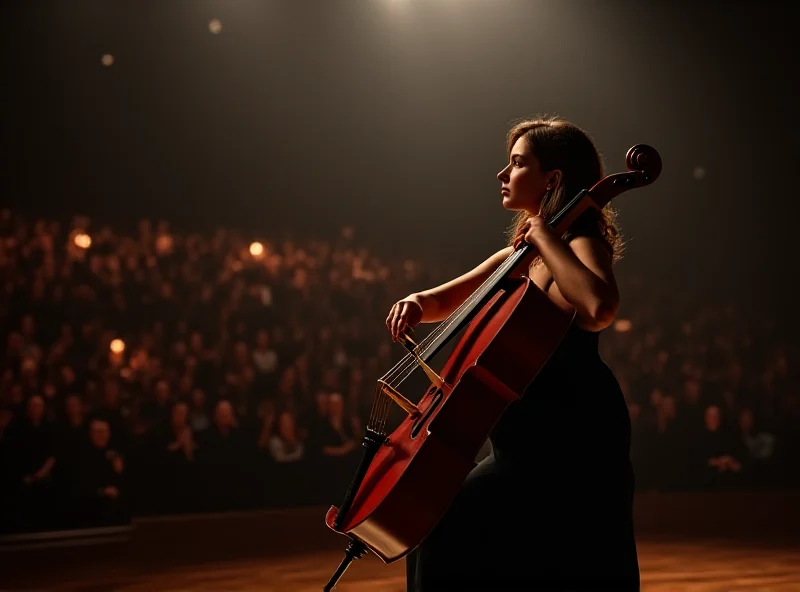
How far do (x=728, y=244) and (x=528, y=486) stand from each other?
6853mm

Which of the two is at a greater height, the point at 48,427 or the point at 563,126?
the point at 563,126

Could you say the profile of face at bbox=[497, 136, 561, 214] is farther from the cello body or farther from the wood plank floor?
the wood plank floor

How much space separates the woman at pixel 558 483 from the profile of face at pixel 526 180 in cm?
19

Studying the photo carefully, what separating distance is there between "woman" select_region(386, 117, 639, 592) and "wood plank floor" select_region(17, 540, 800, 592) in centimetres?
200

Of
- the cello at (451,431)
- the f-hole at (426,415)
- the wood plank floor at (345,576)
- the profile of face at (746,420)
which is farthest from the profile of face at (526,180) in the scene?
the profile of face at (746,420)

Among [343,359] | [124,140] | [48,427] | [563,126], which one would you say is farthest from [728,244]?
[563,126]

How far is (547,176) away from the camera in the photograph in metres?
1.94

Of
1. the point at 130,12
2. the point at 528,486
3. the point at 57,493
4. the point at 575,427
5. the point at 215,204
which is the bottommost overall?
the point at 57,493

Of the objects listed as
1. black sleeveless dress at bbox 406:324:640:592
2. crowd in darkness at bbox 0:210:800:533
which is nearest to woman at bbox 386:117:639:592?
black sleeveless dress at bbox 406:324:640:592

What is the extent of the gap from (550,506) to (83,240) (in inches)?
198

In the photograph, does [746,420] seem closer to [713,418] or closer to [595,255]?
[713,418]

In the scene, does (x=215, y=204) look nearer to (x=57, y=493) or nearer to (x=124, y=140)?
(x=124, y=140)

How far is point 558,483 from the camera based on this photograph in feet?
5.54

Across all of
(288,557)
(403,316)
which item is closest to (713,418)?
(288,557)
